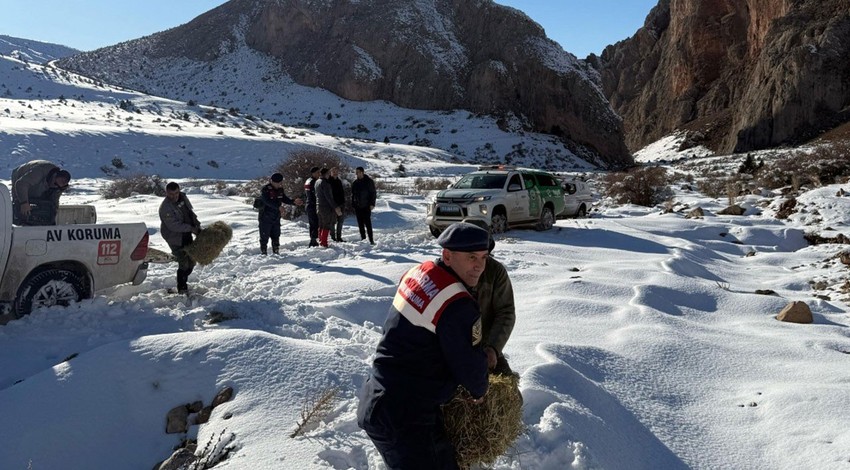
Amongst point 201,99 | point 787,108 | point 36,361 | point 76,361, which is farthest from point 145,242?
point 201,99

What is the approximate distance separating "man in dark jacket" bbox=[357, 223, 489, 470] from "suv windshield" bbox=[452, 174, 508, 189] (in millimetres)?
11140

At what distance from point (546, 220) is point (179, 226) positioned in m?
9.35

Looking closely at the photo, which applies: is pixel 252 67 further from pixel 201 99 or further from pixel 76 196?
pixel 76 196

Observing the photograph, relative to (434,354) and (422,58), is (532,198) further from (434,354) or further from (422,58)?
(422,58)

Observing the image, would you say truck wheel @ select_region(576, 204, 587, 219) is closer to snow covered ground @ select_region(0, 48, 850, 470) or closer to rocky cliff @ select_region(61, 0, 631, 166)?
snow covered ground @ select_region(0, 48, 850, 470)

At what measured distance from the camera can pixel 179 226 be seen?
7.82 m

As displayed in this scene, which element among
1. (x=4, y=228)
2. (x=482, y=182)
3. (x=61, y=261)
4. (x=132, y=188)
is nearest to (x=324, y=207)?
(x=482, y=182)

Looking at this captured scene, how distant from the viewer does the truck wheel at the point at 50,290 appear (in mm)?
6668

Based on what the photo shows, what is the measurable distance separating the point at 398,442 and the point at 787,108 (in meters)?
56.4

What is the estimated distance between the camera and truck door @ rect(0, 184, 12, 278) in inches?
254

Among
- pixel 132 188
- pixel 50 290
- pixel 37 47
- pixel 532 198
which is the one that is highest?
pixel 37 47

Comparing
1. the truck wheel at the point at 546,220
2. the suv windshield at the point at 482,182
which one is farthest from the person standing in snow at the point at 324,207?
the truck wheel at the point at 546,220

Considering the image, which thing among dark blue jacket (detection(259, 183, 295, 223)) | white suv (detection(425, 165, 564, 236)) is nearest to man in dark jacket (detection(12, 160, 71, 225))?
dark blue jacket (detection(259, 183, 295, 223))

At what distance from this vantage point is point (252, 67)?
2808 inches
